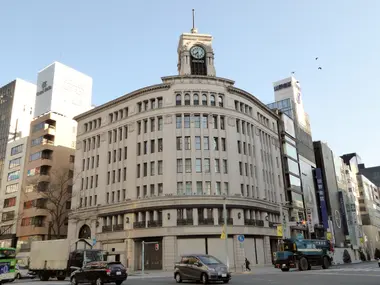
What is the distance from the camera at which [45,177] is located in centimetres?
6519

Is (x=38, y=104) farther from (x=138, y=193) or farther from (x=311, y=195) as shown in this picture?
(x=311, y=195)

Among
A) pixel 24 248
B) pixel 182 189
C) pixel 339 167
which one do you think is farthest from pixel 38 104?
pixel 339 167

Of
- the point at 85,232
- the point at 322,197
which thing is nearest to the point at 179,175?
the point at 85,232

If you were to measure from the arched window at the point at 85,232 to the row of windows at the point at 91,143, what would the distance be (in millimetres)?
12540

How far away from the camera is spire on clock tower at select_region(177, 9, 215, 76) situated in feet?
186

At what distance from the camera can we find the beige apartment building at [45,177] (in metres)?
62.8

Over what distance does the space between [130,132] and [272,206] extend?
78.4 feet

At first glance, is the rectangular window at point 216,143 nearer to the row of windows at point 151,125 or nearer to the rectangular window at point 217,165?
the rectangular window at point 217,165

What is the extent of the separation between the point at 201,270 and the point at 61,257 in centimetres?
1451

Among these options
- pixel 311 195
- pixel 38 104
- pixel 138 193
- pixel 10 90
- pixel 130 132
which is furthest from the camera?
pixel 10 90

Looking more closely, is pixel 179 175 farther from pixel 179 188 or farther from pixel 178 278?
pixel 178 278

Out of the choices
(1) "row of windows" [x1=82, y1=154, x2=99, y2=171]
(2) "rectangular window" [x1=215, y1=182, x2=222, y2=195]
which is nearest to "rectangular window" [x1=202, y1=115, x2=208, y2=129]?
(2) "rectangular window" [x1=215, y1=182, x2=222, y2=195]

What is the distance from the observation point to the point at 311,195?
69375 millimetres

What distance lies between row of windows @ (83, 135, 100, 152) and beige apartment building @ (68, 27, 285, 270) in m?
0.16
